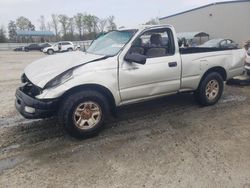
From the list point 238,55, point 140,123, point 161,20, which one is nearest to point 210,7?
point 161,20

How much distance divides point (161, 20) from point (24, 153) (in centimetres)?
4902

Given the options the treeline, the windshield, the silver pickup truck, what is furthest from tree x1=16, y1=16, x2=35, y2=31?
the silver pickup truck

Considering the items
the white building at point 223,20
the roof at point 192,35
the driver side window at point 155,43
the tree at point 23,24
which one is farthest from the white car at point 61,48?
the tree at point 23,24

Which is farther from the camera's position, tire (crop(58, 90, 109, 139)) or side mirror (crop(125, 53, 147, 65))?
side mirror (crop(125, 53, 147, 65))

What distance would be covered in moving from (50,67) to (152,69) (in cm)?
178

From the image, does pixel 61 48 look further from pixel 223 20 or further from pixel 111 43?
pixel 111 43

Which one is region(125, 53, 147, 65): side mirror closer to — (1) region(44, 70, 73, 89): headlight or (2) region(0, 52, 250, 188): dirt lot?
(1) region(44, 70, 73, 89): headlight

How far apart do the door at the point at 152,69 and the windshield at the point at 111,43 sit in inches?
7.4

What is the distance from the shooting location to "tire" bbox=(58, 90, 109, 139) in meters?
4.52

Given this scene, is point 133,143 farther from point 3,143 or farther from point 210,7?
point 210,7

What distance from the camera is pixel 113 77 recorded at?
488cm

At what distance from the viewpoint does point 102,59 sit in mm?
4859

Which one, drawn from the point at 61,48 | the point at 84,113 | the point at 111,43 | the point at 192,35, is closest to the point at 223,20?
the point at 192,35

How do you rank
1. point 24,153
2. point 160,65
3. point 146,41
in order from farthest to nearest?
point 146,41
point 160,65
point 24,153
